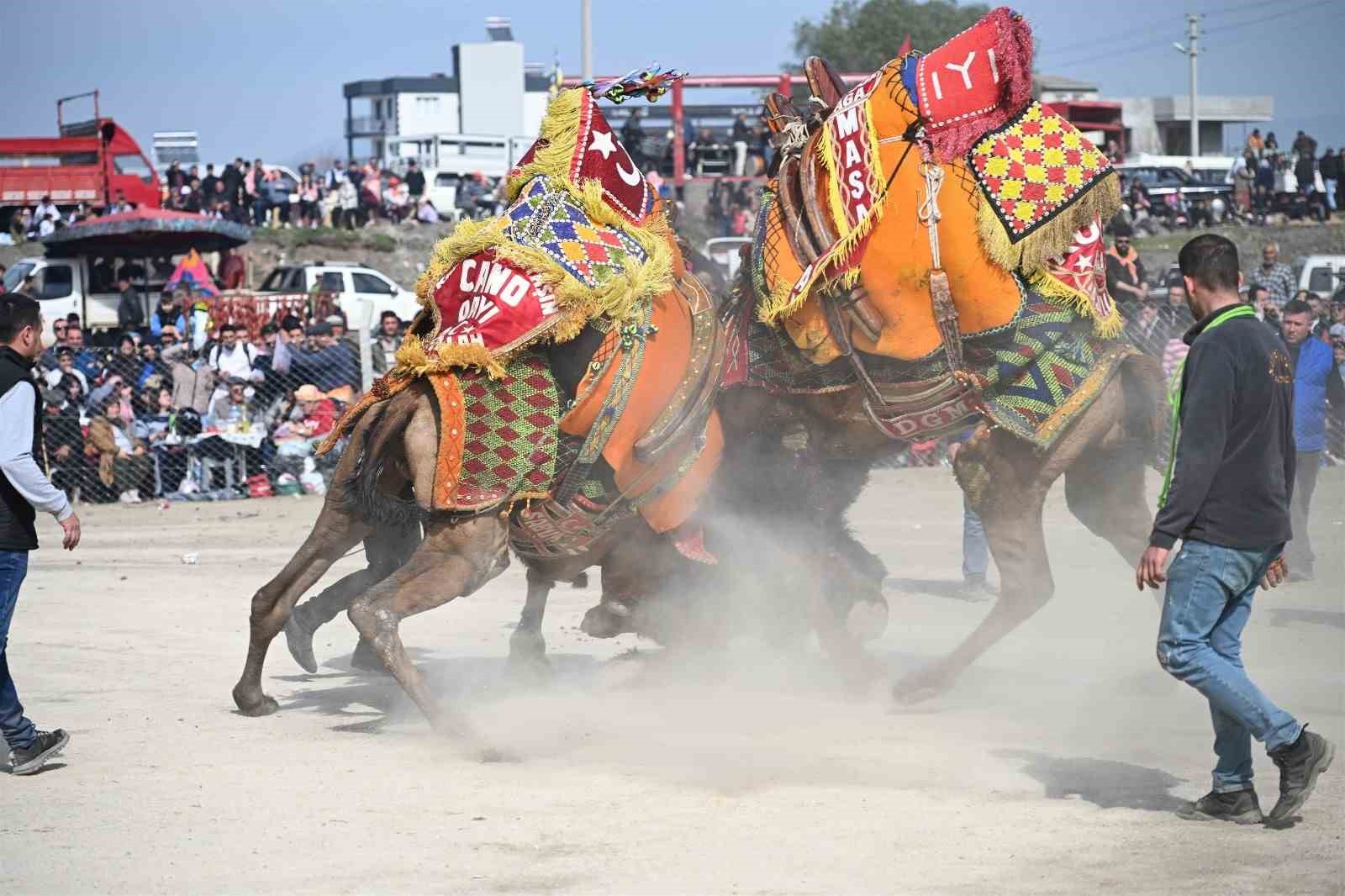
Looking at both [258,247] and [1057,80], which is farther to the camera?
[1057,80]

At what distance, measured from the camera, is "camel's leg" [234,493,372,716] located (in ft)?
21.4

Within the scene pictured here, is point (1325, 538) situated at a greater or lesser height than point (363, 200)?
lesser

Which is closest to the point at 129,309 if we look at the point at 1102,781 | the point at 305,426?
the point at 305,426

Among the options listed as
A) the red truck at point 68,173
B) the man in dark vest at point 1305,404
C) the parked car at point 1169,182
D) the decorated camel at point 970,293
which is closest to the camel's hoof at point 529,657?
the decorated camel at point 970,293

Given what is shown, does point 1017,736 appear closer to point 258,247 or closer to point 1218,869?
point 1218,869

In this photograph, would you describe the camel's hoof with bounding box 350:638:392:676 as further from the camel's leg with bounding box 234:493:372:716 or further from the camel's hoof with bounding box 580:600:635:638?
the camel's hoof with bounding box 580:600:635:638

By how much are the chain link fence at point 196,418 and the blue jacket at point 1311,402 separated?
24.5 feet

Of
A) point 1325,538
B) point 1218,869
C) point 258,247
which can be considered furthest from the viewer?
point 258,247

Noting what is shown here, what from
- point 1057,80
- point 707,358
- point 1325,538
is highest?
point 1057,80

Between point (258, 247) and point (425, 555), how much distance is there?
22325 millimetres

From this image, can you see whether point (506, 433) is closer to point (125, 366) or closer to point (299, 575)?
point (299, 575)

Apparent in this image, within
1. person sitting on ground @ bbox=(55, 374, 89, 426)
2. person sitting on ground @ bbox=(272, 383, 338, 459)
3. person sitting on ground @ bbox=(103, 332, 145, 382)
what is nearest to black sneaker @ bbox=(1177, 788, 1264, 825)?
person sitting on ground @ bbox=(272, 383, 338, 459)

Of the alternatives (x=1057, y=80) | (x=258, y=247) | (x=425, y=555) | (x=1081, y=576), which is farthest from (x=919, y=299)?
(x=1057, y=80)

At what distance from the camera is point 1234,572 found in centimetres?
483
